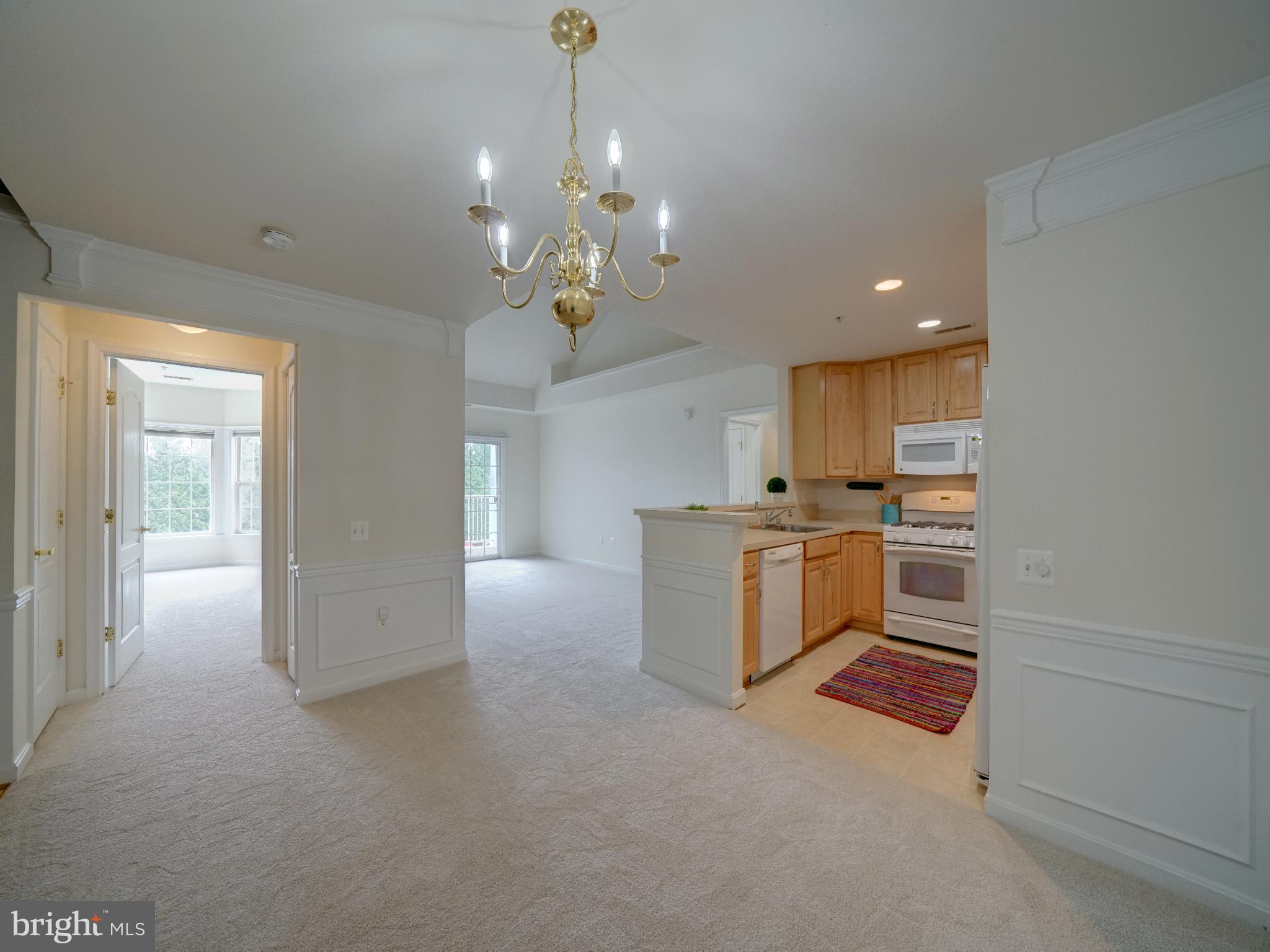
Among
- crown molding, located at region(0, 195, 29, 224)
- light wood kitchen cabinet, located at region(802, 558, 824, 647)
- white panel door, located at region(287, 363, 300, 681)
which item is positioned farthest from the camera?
light wood kitchen cabinet, located at region(802, 558, 824, 647)

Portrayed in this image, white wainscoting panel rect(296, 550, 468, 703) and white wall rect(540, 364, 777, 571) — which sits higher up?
white wall rect(540, 364, 777, 571)

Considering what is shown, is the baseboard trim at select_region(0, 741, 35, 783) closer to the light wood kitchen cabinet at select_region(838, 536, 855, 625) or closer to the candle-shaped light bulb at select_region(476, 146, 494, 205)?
the candle-shaped light bulb at select_region(476, 146, 494, 205)

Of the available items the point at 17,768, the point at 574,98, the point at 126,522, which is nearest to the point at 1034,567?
the point at 574,98

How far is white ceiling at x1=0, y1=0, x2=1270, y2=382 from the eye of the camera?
1254 millimetres

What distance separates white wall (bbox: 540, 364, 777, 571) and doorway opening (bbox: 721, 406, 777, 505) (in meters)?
0.09

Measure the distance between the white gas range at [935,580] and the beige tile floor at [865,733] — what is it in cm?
82

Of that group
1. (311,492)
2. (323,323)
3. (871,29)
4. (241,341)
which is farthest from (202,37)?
(241,341)

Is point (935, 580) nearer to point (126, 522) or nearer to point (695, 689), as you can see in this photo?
point (695, 689)

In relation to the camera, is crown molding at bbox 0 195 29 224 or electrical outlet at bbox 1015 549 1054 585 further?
crown molding at bbox 0 195 29 224

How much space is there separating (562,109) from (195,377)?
25.2 feet

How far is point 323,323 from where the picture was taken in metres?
3.08

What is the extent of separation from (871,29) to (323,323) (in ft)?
10.2

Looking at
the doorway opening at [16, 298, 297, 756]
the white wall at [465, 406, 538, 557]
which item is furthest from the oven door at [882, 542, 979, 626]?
the white wall at [465, 406, 538, 557]

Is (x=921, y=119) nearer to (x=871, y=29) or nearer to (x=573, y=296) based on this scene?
(x=871, y=29)
